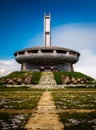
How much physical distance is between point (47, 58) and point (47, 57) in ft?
1.79

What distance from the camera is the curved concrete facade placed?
290ft

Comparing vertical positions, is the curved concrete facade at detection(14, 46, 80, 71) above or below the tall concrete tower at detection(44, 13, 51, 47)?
below

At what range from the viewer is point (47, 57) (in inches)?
3494

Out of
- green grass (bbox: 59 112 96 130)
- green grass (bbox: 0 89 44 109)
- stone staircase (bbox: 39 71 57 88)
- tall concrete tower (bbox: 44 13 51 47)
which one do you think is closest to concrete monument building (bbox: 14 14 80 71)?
tall concrete tower (bbox: 44 13 51 47)

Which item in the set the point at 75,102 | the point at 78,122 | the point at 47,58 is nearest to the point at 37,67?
the point at 47,58

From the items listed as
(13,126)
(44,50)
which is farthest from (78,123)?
(44,50)

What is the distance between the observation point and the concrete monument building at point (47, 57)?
88.6 metres

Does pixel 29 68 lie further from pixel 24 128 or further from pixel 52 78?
pixel 24 128

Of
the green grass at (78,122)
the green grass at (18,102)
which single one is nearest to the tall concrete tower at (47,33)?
the green grass at (18,102)

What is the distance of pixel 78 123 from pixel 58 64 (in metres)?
85.6

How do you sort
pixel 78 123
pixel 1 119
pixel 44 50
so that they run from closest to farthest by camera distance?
pixel 78 123, pixel 1 119, pixel 44 50

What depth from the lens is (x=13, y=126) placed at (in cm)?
1024

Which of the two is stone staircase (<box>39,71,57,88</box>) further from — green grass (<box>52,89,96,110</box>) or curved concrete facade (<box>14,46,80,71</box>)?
green grass (<box>52,89,96,110</box>)

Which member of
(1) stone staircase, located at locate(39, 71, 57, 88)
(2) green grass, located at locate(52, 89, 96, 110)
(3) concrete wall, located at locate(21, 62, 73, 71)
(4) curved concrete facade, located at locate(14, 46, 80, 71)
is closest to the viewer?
(2) green grass, located at locate(52, 89, 96, 110)
